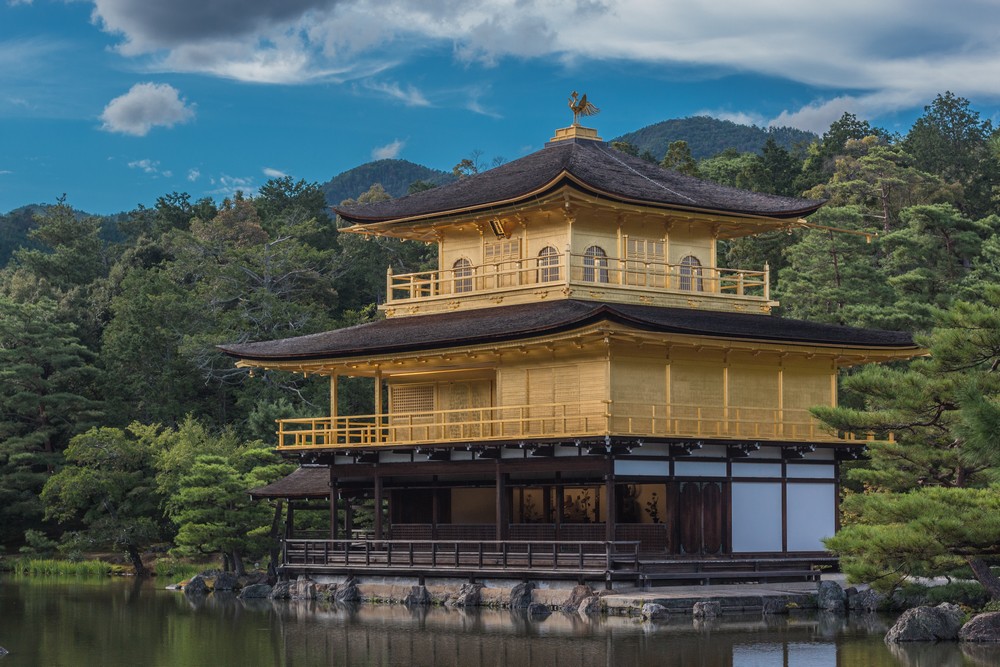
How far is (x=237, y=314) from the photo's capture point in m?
68.9

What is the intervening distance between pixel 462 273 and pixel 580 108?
19.9 feet

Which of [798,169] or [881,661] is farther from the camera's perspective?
[798,169]

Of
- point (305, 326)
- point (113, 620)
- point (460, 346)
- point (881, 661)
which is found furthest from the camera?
point (305, 326)

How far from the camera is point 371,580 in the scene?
40.4 metres

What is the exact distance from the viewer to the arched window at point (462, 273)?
44.2 meters

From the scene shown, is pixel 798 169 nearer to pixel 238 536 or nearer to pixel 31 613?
pixel 238 536

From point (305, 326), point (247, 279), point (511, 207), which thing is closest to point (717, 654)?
point (511, 207)

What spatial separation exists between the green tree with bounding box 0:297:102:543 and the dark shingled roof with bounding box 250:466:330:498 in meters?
18.3

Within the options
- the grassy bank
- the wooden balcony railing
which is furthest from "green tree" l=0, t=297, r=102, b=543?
the wooden balcony railing

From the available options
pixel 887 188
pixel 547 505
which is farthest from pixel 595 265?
pixel 887 188

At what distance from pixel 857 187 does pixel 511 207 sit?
33.7 m

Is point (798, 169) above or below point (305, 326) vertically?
above

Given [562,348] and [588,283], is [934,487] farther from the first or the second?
[588,283]

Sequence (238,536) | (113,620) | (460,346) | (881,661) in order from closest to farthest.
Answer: (881,661), (113,620), (460,346), (238,536)
